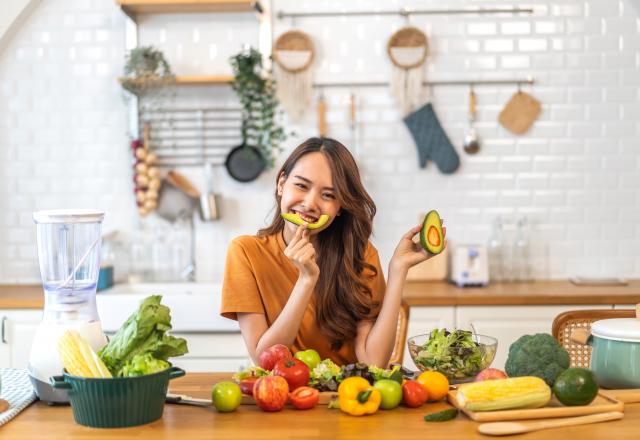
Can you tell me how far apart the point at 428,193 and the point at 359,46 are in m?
0.95

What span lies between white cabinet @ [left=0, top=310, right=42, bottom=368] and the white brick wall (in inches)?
29.8

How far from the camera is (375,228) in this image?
4316mm

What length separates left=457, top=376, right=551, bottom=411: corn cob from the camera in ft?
5.59

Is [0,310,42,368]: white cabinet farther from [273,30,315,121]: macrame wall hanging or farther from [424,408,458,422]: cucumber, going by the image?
[424,408,458,422]: cucumber

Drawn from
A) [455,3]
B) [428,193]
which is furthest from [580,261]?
[455,3]

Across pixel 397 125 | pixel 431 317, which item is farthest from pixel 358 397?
pixel 397 125

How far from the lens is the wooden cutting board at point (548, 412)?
1683 millimetres

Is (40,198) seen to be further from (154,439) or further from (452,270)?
(154,439)

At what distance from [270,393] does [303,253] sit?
50 centimetres

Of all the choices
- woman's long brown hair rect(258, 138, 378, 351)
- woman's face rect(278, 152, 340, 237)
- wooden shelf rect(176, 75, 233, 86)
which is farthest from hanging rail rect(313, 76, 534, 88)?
woman's face rect(278, 152, 340, 237)

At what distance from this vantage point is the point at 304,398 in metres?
1.77

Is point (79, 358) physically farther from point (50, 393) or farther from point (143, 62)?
point (143, 62)

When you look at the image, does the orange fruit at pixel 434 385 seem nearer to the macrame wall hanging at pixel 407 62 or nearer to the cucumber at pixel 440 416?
the cucumber at pixel 440 416

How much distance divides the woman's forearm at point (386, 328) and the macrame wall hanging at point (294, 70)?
215 centimetres
